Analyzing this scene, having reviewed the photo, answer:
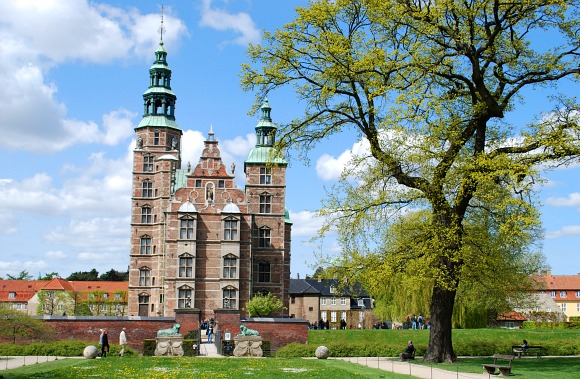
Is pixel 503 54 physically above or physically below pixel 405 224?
above

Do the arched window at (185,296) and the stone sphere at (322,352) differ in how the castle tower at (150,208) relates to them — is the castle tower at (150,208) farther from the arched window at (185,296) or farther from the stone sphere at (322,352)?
the stone sphere at (322,352)

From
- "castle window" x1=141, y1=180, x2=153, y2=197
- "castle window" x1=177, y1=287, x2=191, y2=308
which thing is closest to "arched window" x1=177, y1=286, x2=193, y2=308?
"castle window" x1=177, y1=287, x2=191, y2=308

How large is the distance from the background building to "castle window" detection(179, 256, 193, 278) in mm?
73

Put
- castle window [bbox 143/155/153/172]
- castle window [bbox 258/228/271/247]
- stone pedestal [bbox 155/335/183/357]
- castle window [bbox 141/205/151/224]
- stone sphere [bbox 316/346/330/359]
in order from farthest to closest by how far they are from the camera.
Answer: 1. castle window [bbox 143/155/153/172]
2. castle window [bbox 141/205/151/224]
3. castle window [bbox 258/228/271/247]
4. stone pedestal [bbox 155/335/183/357]
5. stone sphere [bbox 316/346/330/359]

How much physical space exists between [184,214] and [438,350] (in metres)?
30.6

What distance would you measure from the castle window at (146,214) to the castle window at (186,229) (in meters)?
5.29

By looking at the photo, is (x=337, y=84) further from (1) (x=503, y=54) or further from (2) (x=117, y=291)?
(2) (x=117, y=291)

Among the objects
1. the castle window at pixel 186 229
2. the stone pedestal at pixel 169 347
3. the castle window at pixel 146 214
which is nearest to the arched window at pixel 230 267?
the castle window at pixel 186 229

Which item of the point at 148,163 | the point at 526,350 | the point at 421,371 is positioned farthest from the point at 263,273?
the point at 421,371

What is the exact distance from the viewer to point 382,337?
4194cm

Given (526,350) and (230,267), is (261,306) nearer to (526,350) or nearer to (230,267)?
(230,267)

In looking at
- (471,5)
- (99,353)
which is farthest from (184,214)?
(471,5)

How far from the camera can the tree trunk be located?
26.0 metres

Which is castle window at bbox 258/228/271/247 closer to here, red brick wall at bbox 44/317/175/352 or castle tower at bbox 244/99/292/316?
castle tower at bbox 244/99/292/316
